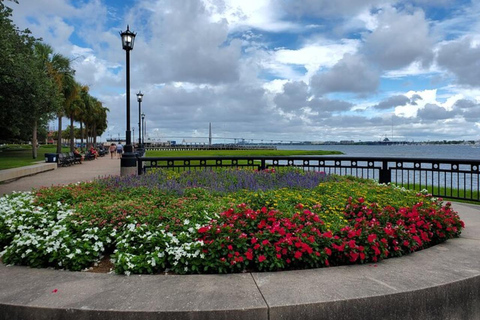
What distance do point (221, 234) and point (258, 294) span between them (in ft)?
3.39

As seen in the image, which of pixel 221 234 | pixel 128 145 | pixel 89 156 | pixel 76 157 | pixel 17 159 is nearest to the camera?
pixel 221 234

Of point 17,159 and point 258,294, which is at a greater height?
point 17,159

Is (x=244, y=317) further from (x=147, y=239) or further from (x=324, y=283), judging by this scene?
(x=147, y=239)

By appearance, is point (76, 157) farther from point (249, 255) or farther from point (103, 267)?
point (249, 255)

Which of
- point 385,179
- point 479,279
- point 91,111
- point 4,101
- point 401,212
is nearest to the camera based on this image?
point 479,279

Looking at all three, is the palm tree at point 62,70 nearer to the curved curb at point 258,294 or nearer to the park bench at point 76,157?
the park bench at point 76,157

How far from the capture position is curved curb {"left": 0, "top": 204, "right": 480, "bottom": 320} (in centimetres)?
292

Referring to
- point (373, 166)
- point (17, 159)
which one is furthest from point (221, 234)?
point (17, 159)

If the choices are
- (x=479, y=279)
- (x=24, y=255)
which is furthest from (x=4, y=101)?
(x=479, y=279)

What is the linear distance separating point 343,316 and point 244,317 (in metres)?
0.84

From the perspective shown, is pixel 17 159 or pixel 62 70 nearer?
pixel 17 159

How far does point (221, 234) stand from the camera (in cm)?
404

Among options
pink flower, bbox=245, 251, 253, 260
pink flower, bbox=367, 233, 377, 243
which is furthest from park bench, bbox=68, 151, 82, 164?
pink flower, bbox=367, 233, 377, 243

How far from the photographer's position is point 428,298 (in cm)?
330
